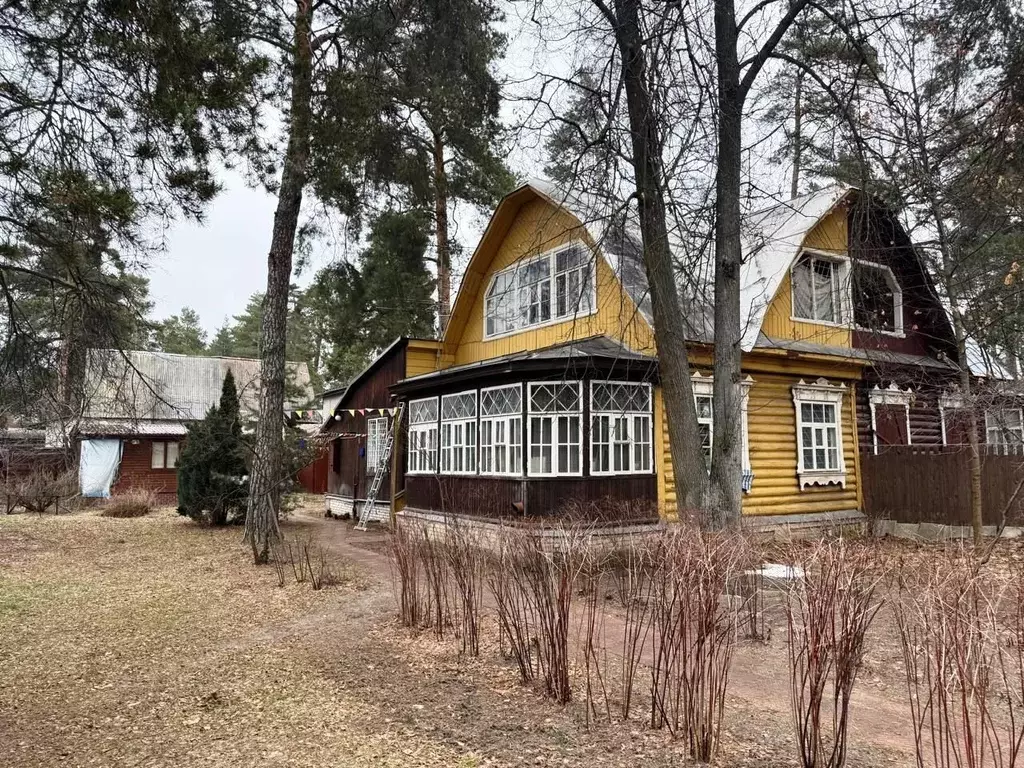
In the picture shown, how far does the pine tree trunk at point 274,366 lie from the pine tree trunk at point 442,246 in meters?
3.92

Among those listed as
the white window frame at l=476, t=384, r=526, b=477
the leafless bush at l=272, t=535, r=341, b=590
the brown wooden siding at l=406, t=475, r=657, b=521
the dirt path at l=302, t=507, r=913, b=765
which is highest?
the white window frame at l=476, t=384, r=526, b=477

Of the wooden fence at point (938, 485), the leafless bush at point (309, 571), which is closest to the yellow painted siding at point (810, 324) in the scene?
the wooden fence at point (938, 485)

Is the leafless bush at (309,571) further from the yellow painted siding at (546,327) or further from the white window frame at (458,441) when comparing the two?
the yellow painted siding at (546,327)

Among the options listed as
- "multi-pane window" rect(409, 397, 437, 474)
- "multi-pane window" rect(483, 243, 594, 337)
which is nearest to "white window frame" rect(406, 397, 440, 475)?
"multi-pane window" rect(409, 397, 437, 474)

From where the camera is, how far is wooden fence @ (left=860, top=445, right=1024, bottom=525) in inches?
506

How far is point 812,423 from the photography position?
1422 centimetres

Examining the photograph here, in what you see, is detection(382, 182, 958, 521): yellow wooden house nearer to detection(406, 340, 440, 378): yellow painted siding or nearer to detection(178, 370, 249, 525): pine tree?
detection(406, 340, 440, 378): yellow painted siding

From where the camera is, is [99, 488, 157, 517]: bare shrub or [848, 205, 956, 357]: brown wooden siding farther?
[99, 488, 157, 517]: bare shrub

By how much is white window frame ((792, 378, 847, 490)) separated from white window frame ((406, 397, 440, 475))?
7.35 metres

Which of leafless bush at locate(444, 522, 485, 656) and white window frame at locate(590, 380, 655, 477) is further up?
white window frame at locate(590, 380, 655, 477)

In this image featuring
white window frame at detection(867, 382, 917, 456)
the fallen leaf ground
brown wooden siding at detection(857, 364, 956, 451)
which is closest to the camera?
the fallen leaf ground

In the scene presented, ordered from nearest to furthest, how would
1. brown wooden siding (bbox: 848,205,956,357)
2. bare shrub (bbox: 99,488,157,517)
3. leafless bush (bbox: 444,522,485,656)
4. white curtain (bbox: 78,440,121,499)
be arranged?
leafless bush (bbox: 444,522,485,656) < brown wooden siding (bbox: 848,205,956,357) < bare shrub (bbox: 99,488,157,517) < white curtain (bbox: 78,440,121,499)

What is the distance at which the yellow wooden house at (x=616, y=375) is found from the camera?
438 inches

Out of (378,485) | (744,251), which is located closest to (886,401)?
(744,251)
